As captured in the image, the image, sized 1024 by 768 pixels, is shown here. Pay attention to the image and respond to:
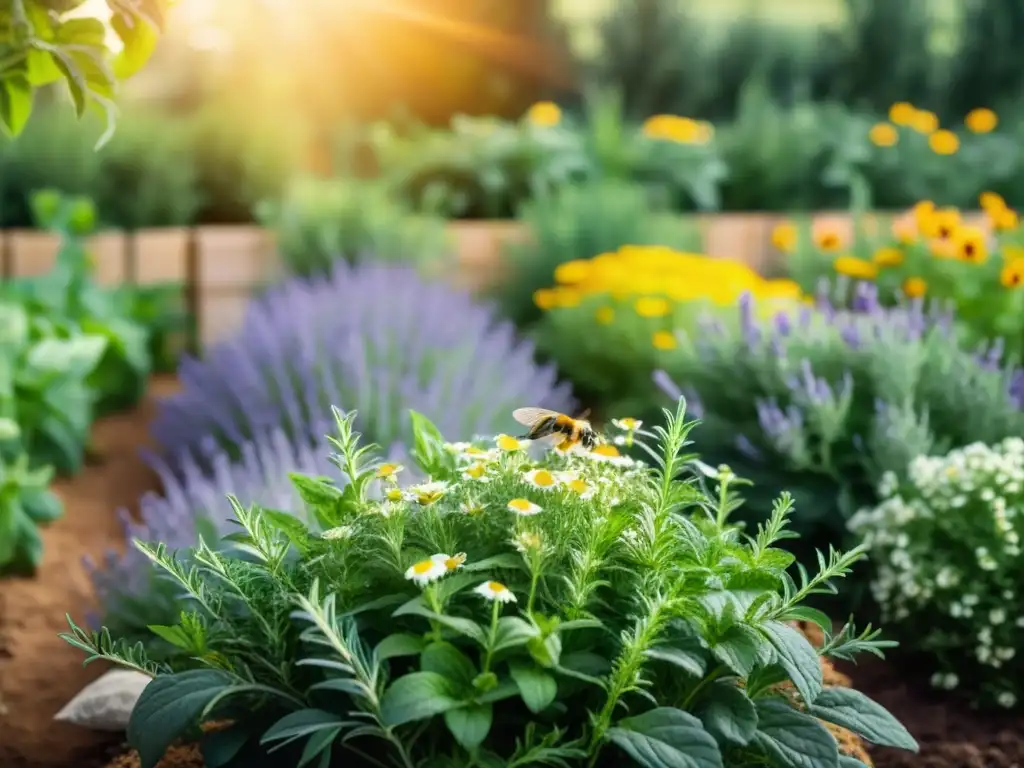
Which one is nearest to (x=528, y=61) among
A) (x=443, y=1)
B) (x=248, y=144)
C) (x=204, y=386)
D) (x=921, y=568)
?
(x=443, y=1)

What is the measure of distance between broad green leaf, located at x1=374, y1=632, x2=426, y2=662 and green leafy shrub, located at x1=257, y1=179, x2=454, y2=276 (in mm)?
3275

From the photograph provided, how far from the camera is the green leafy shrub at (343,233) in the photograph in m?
4.80

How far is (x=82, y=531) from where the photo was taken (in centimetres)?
339

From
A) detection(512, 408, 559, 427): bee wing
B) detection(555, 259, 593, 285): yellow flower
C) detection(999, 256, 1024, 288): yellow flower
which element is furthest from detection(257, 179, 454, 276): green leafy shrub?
detection(512, 408, 559, 427): bee wing

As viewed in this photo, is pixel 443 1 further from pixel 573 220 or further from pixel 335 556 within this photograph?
pixel 335 556

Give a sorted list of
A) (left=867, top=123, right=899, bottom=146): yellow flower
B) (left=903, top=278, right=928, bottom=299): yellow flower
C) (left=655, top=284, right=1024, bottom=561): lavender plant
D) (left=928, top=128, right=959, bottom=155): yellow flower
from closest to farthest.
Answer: (left=655, top=284, right=1024, bottom=561): lavender plant → (left=903, top=278, right=928, bottom=299): yellow flower → (left=928, top=128, right=959, bottom=155): yellow flower → (left=867, top=123, right=899, bottom=146): yellow flower

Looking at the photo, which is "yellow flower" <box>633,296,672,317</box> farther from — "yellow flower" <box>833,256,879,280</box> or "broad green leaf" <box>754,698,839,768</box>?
"broad green leaf" <box>754,698,839,768</box>

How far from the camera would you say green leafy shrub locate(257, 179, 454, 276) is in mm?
4805

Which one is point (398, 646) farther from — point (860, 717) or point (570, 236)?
point (570, 236)

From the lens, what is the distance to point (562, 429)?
185 cm

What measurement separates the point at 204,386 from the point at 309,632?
7.37ft

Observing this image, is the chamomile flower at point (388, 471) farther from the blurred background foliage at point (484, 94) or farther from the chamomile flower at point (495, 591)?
the blurred background foliage at point (484, 94)

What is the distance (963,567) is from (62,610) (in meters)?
2.02

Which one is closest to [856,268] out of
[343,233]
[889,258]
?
[889,258]
